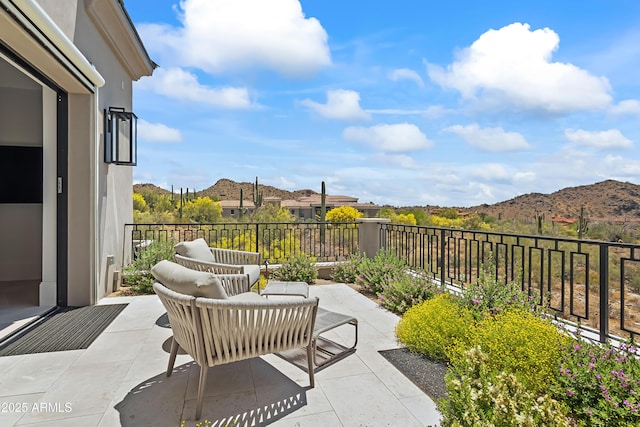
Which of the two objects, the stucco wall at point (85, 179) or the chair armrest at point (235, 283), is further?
the stucco wall at point (85, 179)

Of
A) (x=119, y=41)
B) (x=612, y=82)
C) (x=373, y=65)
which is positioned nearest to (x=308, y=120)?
(x=373, y=65)

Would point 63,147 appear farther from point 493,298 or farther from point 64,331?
point 493,298

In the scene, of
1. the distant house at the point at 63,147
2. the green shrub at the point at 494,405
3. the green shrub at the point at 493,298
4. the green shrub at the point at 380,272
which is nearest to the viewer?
the green shrub at the point at 494,405

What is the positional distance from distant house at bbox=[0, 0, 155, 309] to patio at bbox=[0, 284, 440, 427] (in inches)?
66.3

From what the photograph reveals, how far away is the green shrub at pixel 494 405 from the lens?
139 cm

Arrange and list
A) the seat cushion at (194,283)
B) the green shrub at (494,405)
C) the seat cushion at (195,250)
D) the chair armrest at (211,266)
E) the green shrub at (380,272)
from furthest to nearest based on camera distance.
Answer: the green shrub at (380,272) → the seat cushion at (195,250) → the chair armrest at (211,266) → the seat cushion at (194,283) → the green shrub at (494,405)

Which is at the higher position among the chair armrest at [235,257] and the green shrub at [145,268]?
the chair armrest at [235,257]

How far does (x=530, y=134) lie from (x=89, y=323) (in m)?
17.3

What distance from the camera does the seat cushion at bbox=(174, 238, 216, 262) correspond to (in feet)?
13.3

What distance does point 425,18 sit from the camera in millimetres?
5844

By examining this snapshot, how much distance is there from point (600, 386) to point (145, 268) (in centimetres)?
561

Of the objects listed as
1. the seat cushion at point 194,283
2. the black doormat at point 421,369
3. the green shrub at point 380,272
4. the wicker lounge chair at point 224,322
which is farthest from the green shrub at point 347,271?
the seat cushion at point 194,283

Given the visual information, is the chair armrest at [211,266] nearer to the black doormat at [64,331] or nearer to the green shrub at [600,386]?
the black doormat at [64,331]

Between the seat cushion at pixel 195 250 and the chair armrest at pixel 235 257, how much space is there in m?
0.40
